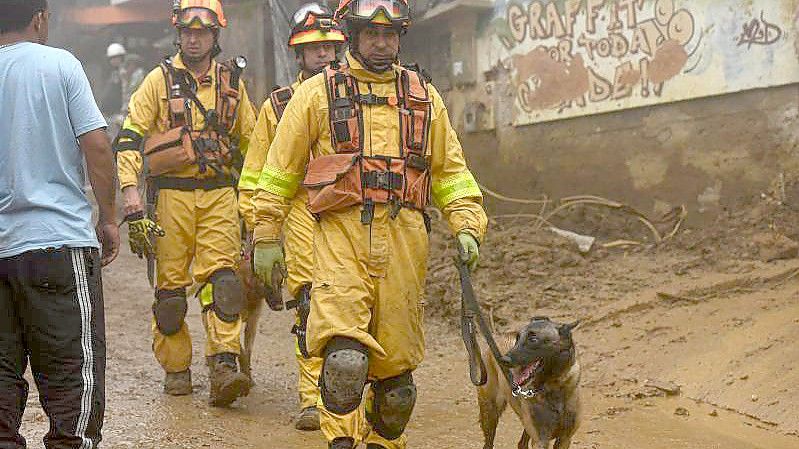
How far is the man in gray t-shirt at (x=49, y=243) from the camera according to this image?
385 centimetres

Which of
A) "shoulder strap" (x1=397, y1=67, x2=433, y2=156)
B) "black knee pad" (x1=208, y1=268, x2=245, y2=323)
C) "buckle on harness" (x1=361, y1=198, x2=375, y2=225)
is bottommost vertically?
"black knee pad" (x1=208, y1=268, x2=245, y2=323)

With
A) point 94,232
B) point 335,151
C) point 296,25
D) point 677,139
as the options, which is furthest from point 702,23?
point 94,232

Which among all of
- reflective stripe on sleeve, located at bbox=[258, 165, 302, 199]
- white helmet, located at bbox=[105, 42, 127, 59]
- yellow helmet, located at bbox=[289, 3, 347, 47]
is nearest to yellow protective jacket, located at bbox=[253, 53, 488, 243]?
reflective stripe on sleeve, located at bbox=[258, 165, 302, 199]

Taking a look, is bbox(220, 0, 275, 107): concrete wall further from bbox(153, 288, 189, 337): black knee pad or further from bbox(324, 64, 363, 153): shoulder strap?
bbox(324, 64, 363, 153): shoulder strap

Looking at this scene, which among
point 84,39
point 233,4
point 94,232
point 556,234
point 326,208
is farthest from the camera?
point 84,39

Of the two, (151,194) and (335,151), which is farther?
(151,194)

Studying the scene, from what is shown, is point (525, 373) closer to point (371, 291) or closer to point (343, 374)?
point (371, 291)

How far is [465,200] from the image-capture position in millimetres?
4773

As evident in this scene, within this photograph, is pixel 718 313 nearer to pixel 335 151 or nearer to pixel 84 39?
pixel 335 151

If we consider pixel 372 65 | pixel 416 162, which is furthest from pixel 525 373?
pixel 372 65

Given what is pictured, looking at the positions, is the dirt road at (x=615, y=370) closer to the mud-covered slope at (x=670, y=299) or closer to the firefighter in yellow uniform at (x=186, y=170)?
the mud-covered slope at (x=670, y=299)

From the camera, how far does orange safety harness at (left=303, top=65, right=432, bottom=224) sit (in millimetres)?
4508

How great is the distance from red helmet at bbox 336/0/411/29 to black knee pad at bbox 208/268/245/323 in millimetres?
2436

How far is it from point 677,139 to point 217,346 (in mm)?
5092
